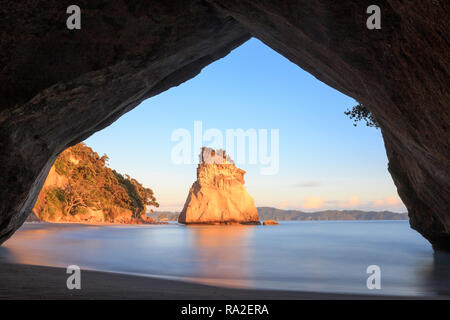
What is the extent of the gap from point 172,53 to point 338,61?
306 cm

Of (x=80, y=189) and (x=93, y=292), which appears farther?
(x=80, y=189)

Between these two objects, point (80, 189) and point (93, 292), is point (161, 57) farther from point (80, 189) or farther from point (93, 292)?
point (80, 189)

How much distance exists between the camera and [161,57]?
20.4 feet

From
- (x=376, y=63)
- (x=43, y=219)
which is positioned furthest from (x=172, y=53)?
(x=43, y=219)

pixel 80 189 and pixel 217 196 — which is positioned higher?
pixel 80 189

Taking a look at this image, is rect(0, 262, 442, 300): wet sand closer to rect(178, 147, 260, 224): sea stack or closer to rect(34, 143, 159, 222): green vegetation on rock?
rect(34, 143, 159, 222): green vegetation on rock

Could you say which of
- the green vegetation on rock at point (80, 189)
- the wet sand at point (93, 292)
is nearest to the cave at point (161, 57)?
the wet sand at point (93, 292)

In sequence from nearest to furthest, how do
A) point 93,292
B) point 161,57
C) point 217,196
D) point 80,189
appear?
point 93,292, point 161,57, point 80,189, point 217,196

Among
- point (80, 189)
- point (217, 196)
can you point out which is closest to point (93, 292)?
point (80, 189)

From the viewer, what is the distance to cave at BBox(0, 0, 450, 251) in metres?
4.18

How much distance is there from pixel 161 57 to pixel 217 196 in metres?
68.4

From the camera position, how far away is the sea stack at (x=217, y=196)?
72.5 metres

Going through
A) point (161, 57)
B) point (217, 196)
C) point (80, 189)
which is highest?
point (161, 57)
